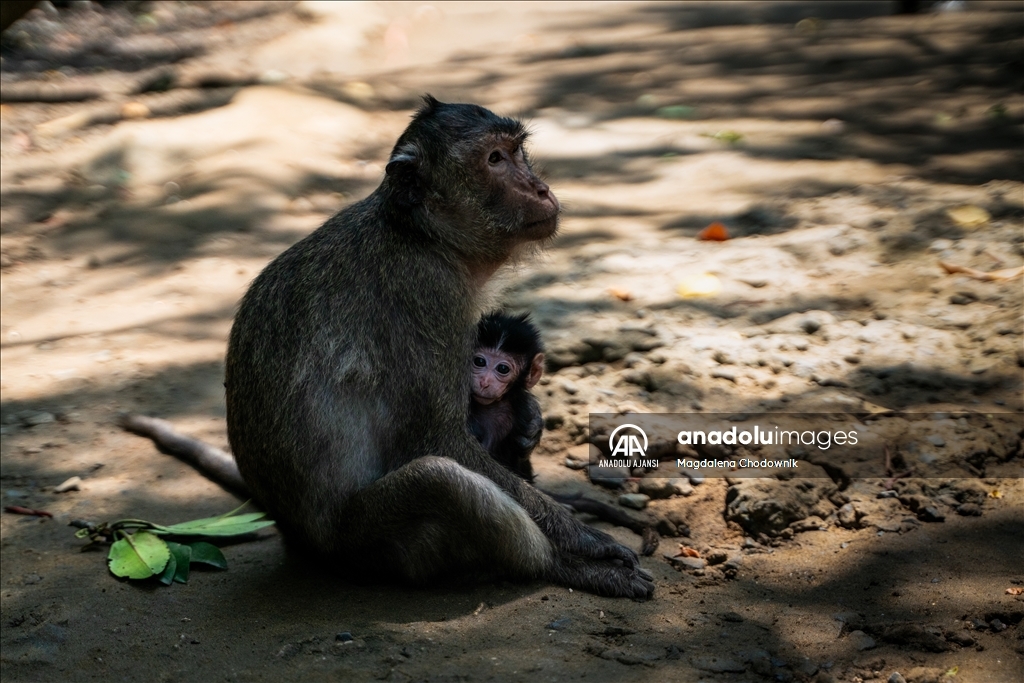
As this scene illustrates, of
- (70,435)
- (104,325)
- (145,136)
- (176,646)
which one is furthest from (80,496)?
(145,136)

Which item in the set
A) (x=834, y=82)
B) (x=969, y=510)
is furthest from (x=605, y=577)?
(x=834, y=82)

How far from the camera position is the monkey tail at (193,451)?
5.08 metres

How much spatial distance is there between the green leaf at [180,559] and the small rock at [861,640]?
104 inches

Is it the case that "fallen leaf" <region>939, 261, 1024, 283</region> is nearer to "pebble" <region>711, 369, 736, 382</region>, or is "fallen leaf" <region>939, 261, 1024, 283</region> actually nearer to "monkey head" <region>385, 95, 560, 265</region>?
"pebble" <region>711, 369, 736, 382</region>

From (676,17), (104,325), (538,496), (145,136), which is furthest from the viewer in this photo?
(676,17)

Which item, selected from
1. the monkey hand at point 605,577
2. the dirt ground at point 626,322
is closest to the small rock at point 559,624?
the dirt ground at point 626,322

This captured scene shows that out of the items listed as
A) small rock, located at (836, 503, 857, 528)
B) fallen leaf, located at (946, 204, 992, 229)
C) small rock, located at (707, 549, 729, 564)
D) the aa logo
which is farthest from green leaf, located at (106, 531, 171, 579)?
fallen leaf, located at (946, 204, 992, 229)

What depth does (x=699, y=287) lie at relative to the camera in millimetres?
6199

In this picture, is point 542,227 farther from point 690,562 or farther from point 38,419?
point 38,419

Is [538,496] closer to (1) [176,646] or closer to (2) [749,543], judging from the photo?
(2) [749,543]

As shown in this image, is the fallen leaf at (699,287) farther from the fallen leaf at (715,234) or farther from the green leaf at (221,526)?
the green leaf at (221,526)

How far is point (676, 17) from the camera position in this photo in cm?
1334

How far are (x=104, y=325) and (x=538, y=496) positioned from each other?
3.70 m

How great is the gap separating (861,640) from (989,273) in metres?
2.80
